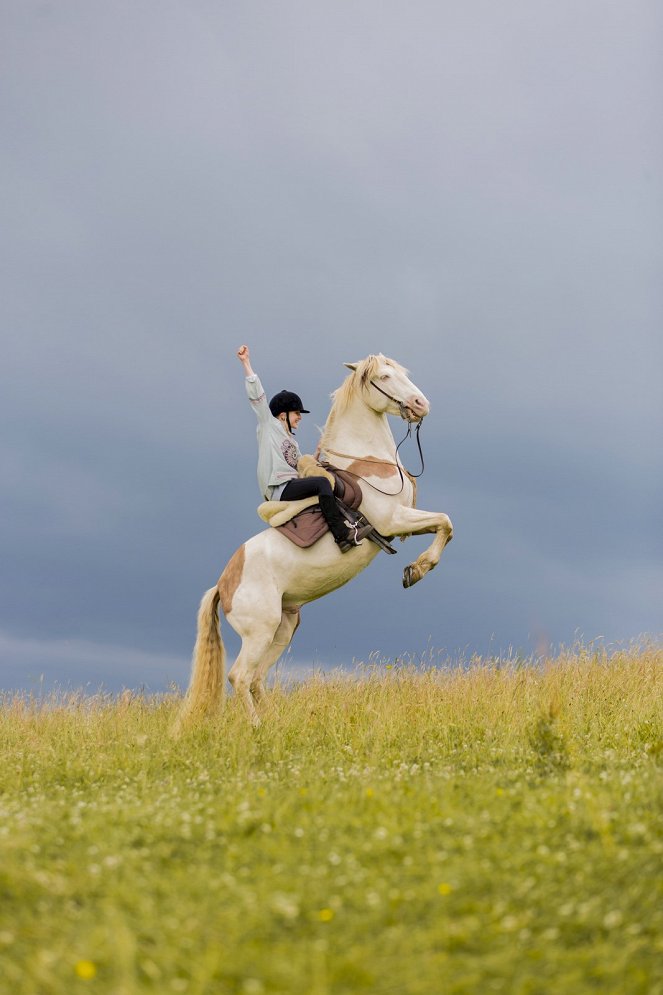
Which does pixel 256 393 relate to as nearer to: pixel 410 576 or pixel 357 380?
pixel 357 380

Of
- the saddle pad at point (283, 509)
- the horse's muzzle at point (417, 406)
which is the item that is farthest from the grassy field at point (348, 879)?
the horse's muzzle at point (417, 406)

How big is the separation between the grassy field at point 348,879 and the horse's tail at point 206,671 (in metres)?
1.85

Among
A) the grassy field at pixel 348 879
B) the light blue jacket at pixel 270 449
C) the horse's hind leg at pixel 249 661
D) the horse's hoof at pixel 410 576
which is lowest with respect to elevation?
the grassy field at pixel 348 879

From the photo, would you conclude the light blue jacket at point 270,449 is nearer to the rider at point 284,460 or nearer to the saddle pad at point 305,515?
the rider at point 284,460

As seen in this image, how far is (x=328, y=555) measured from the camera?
39.3ft

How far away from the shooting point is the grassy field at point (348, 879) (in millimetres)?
4738

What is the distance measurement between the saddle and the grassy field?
2839 millimetres

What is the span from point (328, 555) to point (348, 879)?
21.8 ft

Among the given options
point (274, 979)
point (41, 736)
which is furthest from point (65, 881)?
point (41, 736)

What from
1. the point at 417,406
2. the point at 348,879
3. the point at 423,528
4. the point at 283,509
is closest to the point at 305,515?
the point at 283,509

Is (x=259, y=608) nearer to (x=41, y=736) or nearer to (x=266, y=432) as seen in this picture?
(x=266, y=432)

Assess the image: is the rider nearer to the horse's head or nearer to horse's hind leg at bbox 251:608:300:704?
the horse's head

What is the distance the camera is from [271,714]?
12.3 metres

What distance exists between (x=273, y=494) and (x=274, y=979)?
8.07 meters
